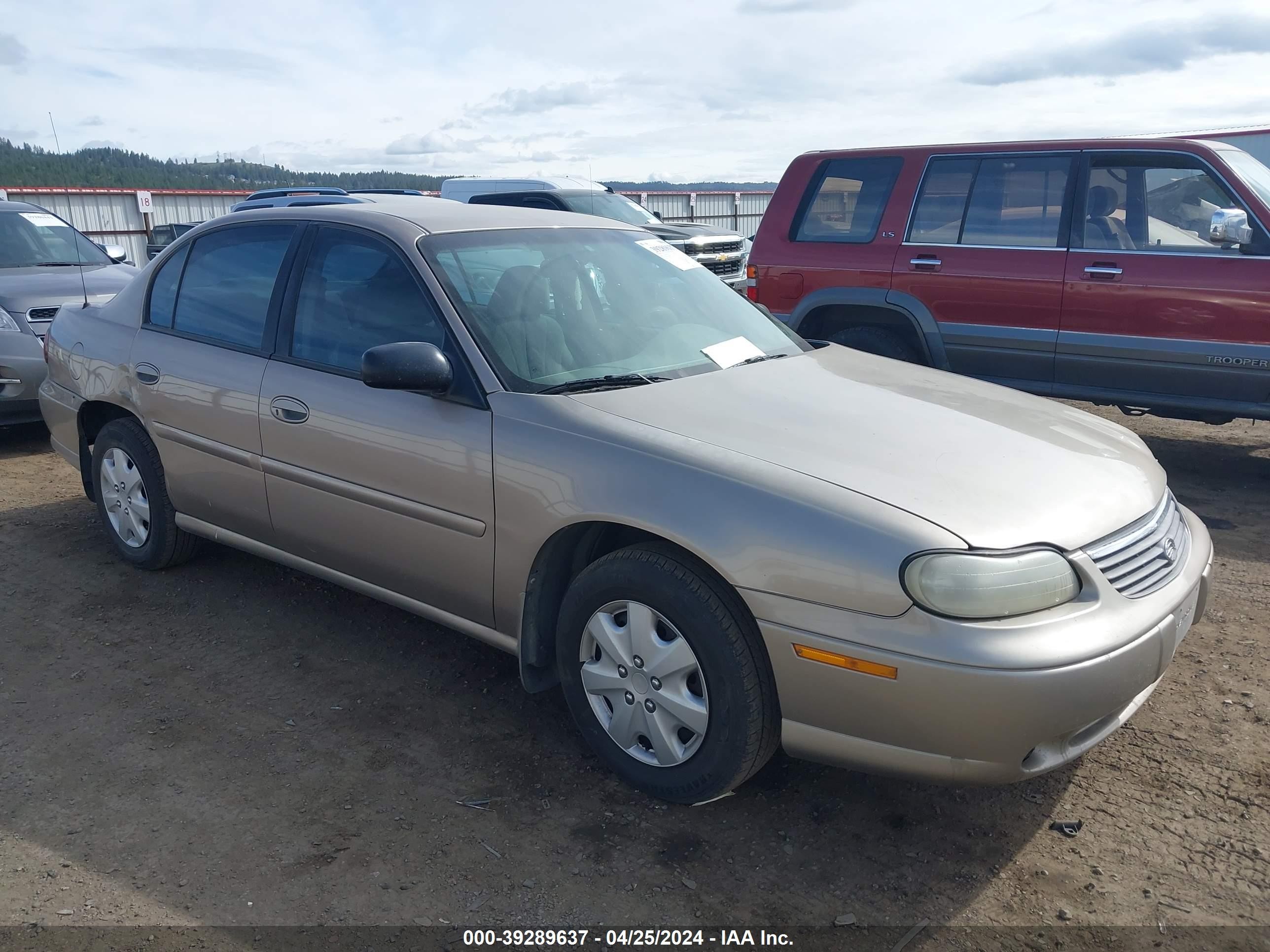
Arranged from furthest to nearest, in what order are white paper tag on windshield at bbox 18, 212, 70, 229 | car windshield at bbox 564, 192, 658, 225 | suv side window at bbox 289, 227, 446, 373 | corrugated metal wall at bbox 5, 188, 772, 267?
1. corrugated metal wall at bbox 5, 188, 772, 267
2. car windshield at bbox 564, 192, 658, 225
3. white paper tag on windshield at bbox 18, 212, 70, 229
4. suv side window at bbox 289, 227, 446, 373

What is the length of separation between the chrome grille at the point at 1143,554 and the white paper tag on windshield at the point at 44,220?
28.2 feet

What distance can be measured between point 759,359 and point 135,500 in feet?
9.66

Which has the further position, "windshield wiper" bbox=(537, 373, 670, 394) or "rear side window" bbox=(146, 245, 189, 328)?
"rear side window" bbox=(146, 245, 189, 328)

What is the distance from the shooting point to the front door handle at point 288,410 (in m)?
3.62

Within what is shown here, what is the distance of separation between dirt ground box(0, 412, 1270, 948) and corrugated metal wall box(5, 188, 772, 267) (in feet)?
47.5

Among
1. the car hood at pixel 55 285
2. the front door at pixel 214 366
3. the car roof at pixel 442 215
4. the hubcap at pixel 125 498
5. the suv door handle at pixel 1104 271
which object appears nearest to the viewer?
the car roof at pixel 442 215

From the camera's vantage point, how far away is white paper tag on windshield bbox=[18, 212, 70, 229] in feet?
27.1

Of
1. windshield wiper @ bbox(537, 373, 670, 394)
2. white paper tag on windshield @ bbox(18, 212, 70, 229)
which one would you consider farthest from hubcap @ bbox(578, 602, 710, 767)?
white paper tag on windshield @ bbox(18, 212, 70, 229)

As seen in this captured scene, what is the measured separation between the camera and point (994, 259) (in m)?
6.33

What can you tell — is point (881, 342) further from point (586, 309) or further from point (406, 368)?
point (406, 368)

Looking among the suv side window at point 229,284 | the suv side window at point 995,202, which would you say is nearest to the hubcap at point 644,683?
the suv side window at point 229,284

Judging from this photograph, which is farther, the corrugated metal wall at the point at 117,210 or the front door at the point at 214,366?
the corrugated metal wall at the point at 117,210

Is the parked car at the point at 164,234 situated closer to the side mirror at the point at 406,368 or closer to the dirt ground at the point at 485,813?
the dirt ground at the point at 485,813

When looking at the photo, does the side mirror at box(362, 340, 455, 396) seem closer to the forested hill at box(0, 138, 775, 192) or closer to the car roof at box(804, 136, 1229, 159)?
the car roof at box(804, 136, 1229, 159)
